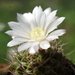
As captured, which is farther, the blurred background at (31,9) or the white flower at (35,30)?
the blurred background at (31,9)

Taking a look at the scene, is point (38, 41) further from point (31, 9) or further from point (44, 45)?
point (31, 9)

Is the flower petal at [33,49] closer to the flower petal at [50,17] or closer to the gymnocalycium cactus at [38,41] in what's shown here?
the gymnocalycium cactus at [38,41]

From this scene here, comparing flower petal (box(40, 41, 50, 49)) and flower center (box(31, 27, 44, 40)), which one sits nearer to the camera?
flower petal (box(40, 41, 50, 49))

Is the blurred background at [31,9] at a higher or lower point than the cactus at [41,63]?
higher

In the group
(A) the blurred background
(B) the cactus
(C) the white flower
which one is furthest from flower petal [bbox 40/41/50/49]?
(A) the blurred background

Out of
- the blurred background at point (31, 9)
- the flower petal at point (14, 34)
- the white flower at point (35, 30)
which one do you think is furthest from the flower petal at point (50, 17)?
the blurred background at point (31, 9)

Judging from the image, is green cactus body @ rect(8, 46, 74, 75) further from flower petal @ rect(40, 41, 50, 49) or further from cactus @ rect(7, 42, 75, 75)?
flower petal @ rect(40, 41, 50, 49)
